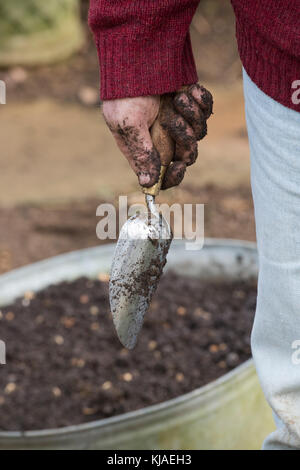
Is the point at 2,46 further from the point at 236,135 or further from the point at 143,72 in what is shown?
the point at 143,72

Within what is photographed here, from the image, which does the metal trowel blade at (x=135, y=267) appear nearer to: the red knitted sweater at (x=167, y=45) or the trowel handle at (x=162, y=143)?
the trowel handle at (x=162, y=143)

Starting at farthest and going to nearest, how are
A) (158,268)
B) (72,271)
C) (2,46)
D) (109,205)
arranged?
(2,46), (109,205), (72,271), (158,268)

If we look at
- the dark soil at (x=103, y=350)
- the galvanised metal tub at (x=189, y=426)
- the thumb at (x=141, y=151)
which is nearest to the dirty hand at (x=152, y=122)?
the thumb at (x=141, y=151)

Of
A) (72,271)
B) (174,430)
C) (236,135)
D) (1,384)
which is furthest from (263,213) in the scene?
(236,135)

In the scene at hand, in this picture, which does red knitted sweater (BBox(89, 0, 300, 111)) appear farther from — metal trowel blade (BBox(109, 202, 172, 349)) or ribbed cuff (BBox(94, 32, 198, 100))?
metal trowel blade (BBox(109, 202, 172, 349))

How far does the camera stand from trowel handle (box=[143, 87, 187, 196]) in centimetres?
137

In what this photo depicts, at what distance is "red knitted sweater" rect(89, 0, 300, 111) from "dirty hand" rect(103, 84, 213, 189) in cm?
3

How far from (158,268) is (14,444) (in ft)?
1.94

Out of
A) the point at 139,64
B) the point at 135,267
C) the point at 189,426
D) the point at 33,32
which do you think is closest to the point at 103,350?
the point at 189,426

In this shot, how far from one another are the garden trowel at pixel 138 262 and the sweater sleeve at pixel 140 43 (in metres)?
0.15

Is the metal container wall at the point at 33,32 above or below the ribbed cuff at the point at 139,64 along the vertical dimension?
above

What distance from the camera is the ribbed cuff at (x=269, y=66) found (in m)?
1.20

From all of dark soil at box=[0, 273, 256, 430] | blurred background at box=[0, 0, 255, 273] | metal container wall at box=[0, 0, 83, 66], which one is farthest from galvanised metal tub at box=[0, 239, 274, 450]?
metal container wall at box=[0, 0, 83, 66]

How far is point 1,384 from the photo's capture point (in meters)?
2.26
